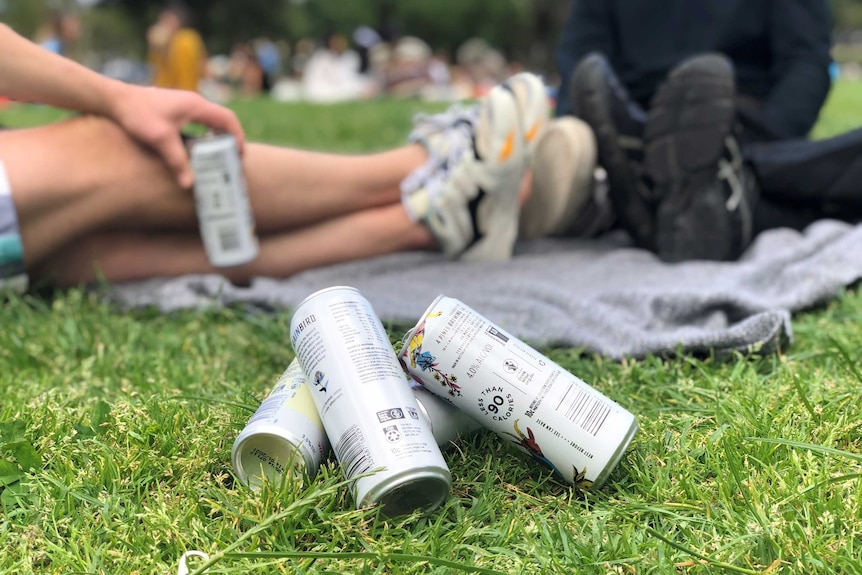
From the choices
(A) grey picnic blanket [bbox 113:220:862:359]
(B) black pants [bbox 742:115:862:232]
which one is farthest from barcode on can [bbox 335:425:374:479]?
(B) black pants [bbox 742:115:862:232]

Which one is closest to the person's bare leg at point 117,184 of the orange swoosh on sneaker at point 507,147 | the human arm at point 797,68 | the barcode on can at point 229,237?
the barcode on can at point 229,237

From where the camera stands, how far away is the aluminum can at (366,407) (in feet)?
2.91

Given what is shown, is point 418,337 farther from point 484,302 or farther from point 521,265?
point 521,265

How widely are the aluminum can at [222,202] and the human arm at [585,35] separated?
131cm

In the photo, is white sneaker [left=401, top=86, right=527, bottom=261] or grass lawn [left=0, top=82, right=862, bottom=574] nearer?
grass lawn [left=0, top=82, right=862, bottom=574]

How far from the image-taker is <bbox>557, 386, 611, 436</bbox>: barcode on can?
97 centimetres

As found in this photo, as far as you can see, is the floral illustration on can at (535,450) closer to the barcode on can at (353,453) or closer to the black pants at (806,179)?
the barcode on can at (353,453)

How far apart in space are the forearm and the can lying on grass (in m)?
0.94

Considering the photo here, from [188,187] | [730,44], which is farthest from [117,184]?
[730,44]

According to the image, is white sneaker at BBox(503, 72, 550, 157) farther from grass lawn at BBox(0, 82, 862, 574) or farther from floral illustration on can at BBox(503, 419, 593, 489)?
floral illustration on can at BBox(503, 419, 593, 489)

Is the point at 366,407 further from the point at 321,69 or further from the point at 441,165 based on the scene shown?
the point at 321,69

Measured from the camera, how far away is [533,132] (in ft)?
6.48

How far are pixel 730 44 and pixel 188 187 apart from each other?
5.64 feet

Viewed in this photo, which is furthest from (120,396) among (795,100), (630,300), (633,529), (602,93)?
(795,100)
